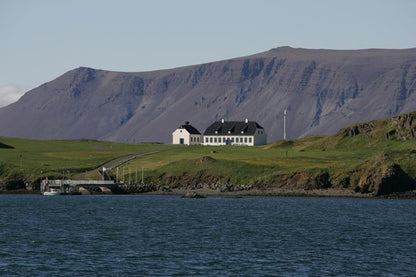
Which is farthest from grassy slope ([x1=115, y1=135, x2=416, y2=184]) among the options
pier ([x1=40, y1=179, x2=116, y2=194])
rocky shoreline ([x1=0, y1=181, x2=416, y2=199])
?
pier ([x1=40, y1=179, x2=116, y2=194])

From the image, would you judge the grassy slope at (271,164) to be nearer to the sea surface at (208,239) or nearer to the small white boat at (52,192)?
the small white boat at (52,192)

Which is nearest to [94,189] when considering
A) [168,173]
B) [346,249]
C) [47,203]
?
[168,173]

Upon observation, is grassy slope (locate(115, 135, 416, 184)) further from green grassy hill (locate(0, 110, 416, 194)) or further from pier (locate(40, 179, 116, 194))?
pier (locate(40, 179, 116, 194))

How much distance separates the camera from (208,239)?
303 ft

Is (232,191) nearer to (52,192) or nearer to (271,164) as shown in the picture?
(271,164)

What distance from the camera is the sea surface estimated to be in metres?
72.6

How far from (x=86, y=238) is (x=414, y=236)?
Answer: 32858 mm

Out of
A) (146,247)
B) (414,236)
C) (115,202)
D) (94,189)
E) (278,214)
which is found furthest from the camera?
(94,189)

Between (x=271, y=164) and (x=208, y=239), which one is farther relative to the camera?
(x=271, y=164)

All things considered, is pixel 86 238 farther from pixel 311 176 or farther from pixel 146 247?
pixel 311 176

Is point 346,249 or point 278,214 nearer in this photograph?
point 346,249

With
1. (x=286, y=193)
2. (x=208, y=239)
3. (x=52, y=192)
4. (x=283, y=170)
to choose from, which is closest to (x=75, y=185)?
(x=52, y=192)

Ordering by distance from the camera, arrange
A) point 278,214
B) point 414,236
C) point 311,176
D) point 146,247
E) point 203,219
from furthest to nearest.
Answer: point 311,176, point 278,214, point 203,219, point 414,236, point 146,247

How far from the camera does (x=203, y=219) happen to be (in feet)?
384
